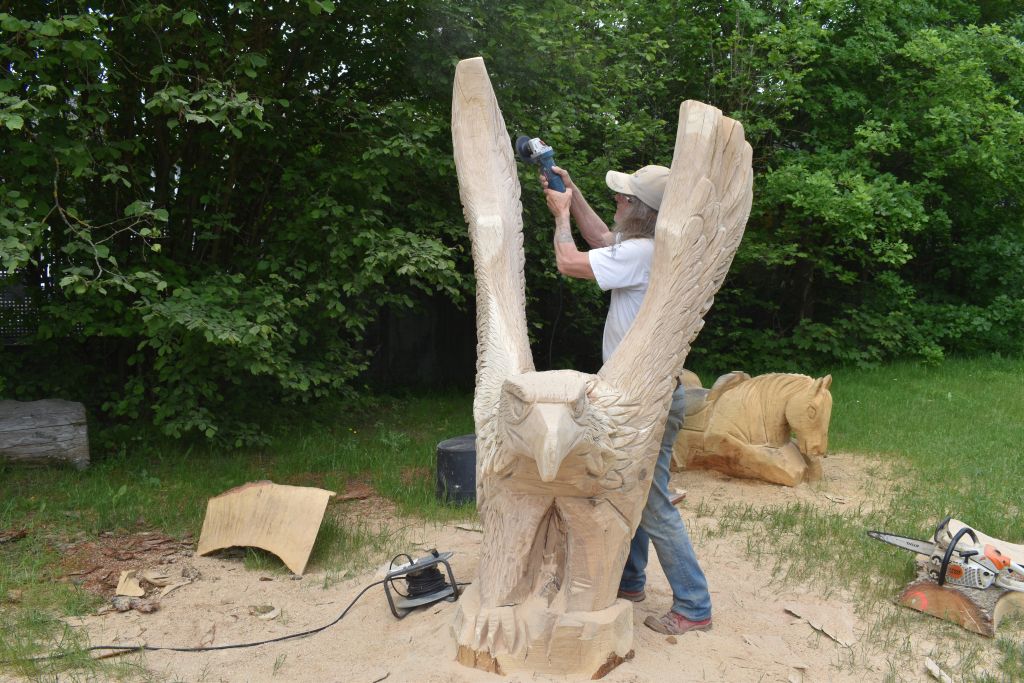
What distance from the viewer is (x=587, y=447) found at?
250 centimetres

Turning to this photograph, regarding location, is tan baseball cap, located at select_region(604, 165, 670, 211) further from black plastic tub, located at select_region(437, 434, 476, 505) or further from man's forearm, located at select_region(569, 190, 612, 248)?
black plastic tub, located at select_region(437, 434, 476, 505)

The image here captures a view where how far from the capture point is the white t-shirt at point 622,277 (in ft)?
9.94

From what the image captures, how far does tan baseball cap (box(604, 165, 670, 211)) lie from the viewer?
122 inches

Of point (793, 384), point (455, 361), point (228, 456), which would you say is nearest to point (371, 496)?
point (228, 456)

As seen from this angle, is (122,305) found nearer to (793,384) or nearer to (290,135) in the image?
(290,135)

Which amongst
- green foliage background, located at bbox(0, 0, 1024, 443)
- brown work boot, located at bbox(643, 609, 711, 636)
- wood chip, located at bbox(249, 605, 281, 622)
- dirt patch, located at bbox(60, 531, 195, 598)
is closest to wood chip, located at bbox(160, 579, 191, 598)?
dirt patch, located at bbox(60, 531, 195, 598)

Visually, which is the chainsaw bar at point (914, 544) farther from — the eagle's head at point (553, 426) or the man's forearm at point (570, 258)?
the man's forearm at point (570, 258)

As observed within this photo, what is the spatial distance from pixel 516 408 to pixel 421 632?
1.24m

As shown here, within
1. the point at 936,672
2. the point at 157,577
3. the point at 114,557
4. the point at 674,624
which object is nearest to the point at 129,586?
the point at 157,577

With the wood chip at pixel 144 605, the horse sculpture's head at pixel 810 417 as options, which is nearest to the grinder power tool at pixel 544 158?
the wood chip at pixel 144 605

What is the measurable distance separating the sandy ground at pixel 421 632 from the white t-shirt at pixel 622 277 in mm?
1163

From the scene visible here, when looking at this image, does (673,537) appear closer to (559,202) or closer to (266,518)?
(559,202)

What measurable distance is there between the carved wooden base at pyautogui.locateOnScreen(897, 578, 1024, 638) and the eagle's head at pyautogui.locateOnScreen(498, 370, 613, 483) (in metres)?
1.86

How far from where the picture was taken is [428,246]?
5500 mm
